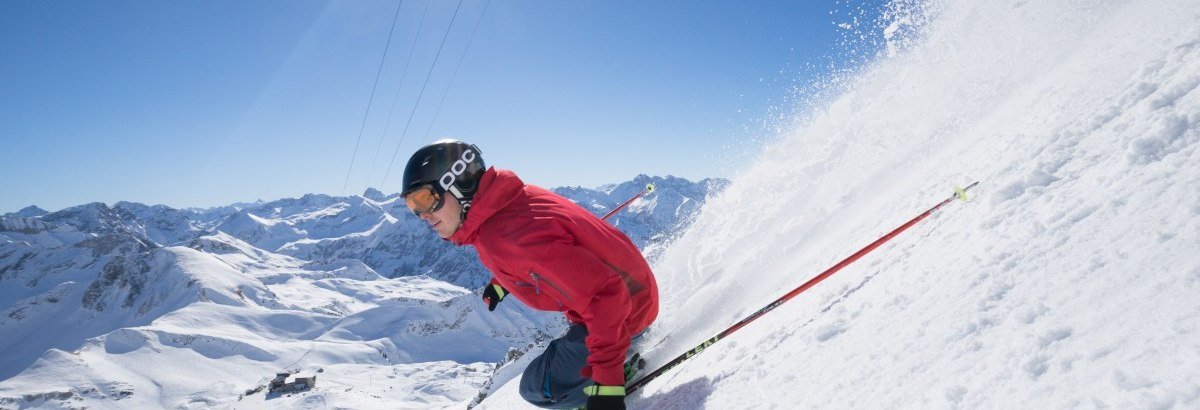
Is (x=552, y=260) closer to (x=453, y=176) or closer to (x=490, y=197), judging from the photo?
(x=490, y=197)

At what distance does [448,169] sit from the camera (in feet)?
13.2

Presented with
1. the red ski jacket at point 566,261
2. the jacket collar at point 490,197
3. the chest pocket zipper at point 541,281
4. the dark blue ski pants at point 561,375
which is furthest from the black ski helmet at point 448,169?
the dark blue ski pants at point 561,375

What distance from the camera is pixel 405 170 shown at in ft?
13.8

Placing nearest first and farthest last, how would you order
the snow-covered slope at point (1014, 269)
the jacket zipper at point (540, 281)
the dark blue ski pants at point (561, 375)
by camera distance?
the snow-covered slope at point (1014, 269), the jacket zipper at point (540, 281), the dark blue ski pants at point (561, 375)

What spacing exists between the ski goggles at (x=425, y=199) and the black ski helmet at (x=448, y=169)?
33mm

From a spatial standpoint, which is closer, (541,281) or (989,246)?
(989,246)

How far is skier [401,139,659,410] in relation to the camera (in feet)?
10.4

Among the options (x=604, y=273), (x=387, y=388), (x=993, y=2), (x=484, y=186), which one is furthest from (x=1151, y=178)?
(x=387, y=388)

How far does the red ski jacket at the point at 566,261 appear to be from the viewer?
3146 mm

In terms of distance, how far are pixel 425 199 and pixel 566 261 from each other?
1542 mm

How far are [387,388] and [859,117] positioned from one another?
414ft

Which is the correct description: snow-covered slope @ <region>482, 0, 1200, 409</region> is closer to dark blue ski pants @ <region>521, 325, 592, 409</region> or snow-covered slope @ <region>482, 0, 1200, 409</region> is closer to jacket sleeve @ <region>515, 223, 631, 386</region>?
dark blue ski pants @ <region>521, 325, 592, 409</region>

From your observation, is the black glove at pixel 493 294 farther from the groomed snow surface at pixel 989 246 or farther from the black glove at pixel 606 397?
the black glove at pixel 606 397

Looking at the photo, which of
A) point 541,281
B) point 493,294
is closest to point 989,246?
point 541,281
